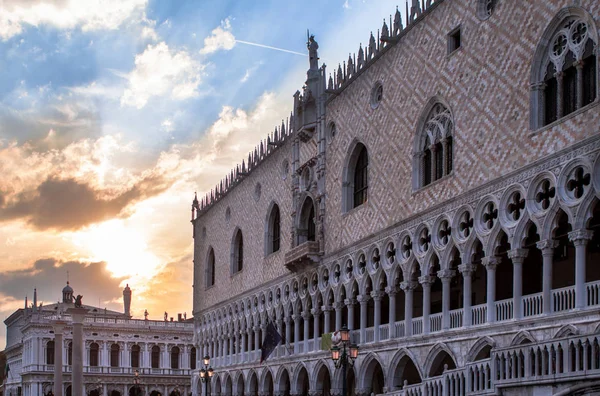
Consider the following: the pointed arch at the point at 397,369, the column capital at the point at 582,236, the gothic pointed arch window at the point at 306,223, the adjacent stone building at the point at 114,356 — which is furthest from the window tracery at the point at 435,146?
the adjacent stone building at the point at 114,356

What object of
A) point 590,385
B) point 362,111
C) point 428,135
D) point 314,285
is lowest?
point 590,385

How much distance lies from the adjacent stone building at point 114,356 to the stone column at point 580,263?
46.1 m

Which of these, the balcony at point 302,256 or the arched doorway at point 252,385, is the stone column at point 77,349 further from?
the balcony at point 302,256

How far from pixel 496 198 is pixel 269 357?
675 inches

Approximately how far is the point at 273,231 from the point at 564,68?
66.2ft

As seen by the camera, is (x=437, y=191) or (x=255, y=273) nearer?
(x=437, y=191)

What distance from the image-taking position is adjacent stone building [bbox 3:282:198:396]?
60.9 m

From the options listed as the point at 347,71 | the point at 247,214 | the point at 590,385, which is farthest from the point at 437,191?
the point at 247,214

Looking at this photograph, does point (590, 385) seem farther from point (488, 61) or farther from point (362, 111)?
point (362, 111)

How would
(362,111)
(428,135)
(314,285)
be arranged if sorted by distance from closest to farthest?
(428,135), (362,111), (314,285)

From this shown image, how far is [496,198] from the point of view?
65.0ft

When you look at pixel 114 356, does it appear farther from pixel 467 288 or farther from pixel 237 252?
pixel 467 288

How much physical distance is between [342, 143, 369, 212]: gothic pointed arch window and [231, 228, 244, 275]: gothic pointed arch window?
13.1 meters

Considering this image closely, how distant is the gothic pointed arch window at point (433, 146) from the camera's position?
22.4 m
